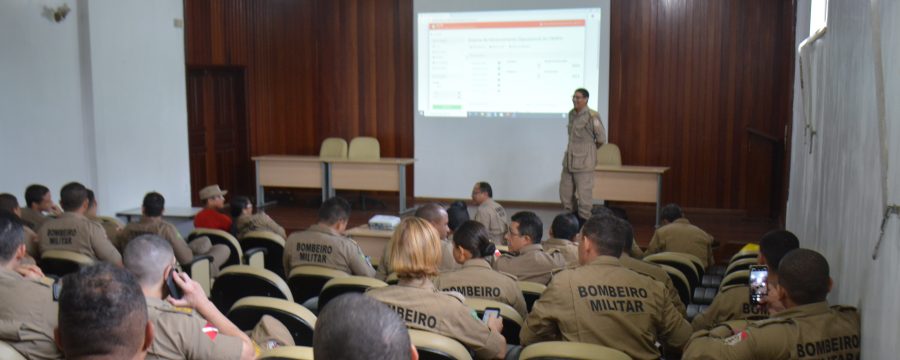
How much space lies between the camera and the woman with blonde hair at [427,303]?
7.82ft

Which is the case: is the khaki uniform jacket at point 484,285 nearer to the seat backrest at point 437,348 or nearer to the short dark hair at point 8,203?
the seat backrest at point 437,348

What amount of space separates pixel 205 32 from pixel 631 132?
5.38m

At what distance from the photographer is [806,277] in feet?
7.33

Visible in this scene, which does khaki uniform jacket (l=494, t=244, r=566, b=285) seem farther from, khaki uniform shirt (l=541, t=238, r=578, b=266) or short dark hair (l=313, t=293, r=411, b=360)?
short dark hair (l=313, t=293, r=411, b=360)

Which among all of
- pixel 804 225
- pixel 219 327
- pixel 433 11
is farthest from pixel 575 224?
pixel 433 11

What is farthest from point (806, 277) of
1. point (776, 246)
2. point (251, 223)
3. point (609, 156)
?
point (609, 156)

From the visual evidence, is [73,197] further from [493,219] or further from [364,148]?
[364,148]

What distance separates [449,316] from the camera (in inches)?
94.1

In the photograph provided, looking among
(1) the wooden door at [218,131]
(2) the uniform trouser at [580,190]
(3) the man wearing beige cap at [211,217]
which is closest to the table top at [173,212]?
(1) the wooden door at [218,131]

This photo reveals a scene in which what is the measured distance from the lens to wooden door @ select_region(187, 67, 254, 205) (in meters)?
9.37

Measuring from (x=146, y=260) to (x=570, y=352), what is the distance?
1385mm

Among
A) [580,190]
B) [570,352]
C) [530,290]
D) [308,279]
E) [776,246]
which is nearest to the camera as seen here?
[570,352]

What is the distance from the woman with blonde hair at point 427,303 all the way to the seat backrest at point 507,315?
12 centimetres

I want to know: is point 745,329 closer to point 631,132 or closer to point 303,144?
point 631,132
